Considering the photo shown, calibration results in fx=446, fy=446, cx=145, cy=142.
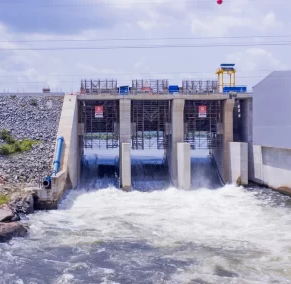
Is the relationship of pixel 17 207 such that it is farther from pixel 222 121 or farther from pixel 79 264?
pixel 222 121

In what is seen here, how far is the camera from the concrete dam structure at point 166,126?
31984 mm

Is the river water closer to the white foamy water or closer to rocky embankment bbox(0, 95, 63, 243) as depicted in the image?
the white foamy water

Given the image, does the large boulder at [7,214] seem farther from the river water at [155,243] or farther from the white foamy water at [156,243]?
the white foamy water at [156,243]

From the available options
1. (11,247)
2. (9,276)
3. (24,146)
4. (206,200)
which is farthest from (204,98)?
(9,276)

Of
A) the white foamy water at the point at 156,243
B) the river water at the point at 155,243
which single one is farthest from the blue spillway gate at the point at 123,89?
the white foamy water at the point at 156,243

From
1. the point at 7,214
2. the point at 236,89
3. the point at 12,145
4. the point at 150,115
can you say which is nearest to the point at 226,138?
the point at 236,89

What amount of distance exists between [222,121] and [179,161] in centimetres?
620

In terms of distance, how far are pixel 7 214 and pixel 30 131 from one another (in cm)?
1588

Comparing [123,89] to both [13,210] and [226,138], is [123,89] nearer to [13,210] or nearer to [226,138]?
[226,138]

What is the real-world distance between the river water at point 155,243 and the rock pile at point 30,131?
2920mm

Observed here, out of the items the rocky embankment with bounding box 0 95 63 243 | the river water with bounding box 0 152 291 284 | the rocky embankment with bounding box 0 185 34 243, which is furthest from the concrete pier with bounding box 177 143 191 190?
the rocky embankment with bounding box 0 185 34 243

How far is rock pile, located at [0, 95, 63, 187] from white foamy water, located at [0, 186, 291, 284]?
3.22m

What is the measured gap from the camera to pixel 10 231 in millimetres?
18562

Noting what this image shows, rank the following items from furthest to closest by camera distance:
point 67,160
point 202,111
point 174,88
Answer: point 174,88
point 202,111
point 67,160
